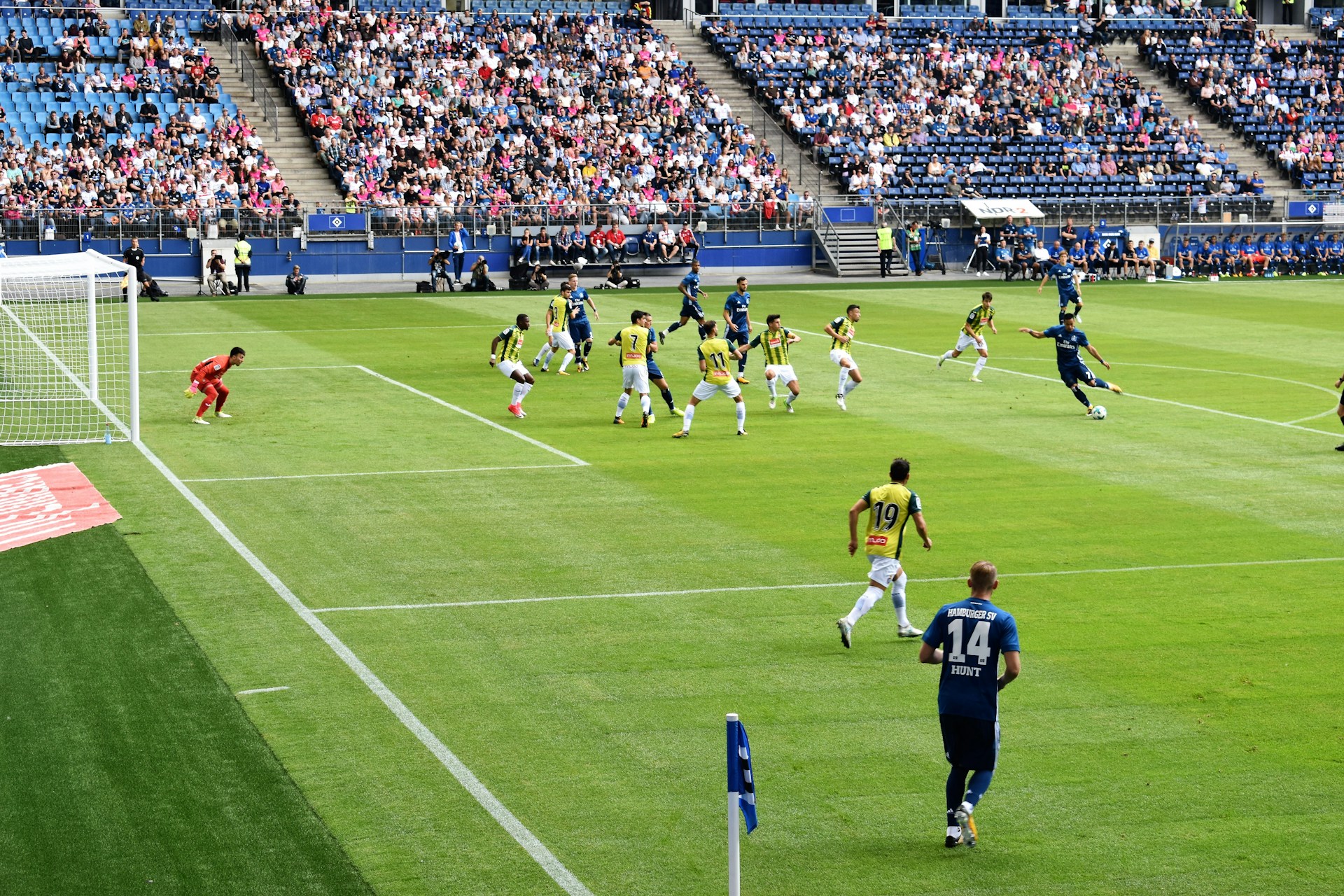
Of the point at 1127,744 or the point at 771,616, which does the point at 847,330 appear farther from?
the point at 1127,744

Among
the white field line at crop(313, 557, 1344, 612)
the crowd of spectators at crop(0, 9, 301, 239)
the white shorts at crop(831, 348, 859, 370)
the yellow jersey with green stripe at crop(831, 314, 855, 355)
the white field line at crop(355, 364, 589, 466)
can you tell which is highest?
the crowd of spectators at crop(0, 9, 301, 239)

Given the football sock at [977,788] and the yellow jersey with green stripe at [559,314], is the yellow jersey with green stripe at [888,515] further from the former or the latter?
the yellow jersey with green stripe at [559,314]

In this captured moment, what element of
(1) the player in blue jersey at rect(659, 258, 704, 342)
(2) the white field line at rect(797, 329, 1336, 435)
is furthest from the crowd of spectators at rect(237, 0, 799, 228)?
(2) the white field line at rect(797, 329, 1336, 435)

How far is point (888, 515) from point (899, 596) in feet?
3.08

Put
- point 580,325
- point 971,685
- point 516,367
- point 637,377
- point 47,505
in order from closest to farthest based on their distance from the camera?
point 971,685 < point 47,505 < point 637,377 < point 516,367 < point 580,325

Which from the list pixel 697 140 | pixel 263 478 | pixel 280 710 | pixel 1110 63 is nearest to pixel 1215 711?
pixel 280 710

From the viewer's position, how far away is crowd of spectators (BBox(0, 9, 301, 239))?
52875 millimetres

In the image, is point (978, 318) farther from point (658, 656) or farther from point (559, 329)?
point (658, 656)

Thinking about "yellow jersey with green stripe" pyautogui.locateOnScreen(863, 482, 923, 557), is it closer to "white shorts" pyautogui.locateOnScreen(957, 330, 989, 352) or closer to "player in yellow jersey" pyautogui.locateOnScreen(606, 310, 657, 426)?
"player in yellow jersey" pyautogui.locateOnScreen(606, 310, 657, 426)

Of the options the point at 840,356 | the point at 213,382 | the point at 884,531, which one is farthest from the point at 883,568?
the point at 213,382

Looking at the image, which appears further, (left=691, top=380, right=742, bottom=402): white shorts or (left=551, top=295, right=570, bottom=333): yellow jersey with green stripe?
(left=551, top=295, right=570, bottom=333): yellow jersey with green stripe

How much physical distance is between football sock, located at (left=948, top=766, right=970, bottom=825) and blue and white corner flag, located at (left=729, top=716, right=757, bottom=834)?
2.10 meters

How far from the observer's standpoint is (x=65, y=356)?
36406 millimetres

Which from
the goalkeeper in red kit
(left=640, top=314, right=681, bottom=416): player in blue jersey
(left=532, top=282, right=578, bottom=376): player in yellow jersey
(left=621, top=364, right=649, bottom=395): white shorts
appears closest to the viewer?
(left=621, top=364, right=649, bottom=395): white shorts
